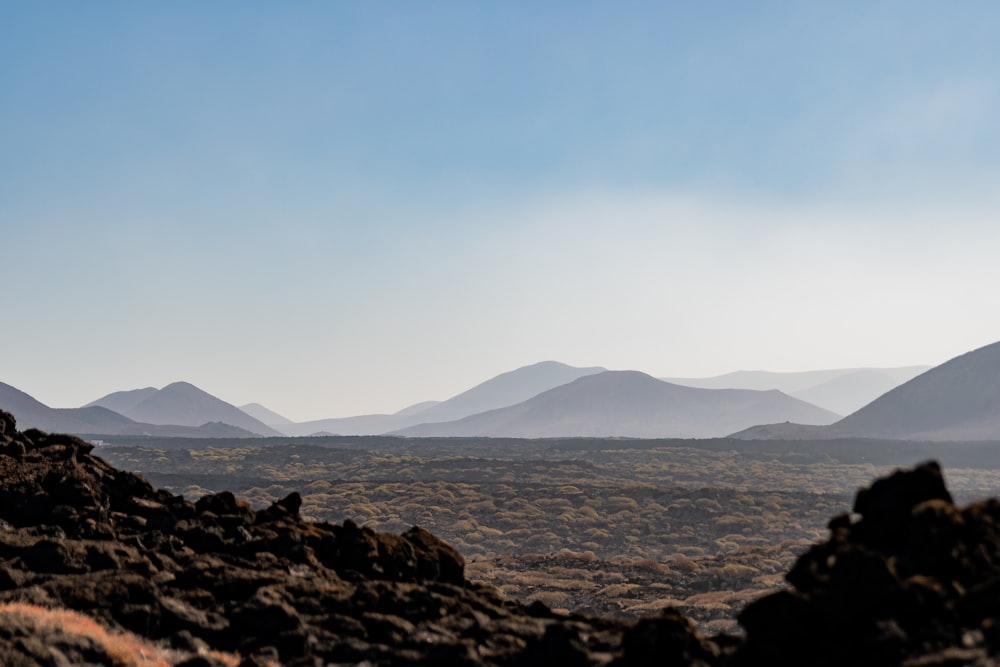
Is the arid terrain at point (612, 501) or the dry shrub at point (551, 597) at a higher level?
the arid terrain at point (612, 501)

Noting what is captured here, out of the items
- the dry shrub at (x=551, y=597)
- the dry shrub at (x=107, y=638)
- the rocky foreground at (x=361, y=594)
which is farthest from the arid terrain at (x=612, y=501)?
the dry shrub at (x=107, y=638)

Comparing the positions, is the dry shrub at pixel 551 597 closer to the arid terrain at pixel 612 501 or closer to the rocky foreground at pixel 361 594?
the arid terrain at pixel 612 501

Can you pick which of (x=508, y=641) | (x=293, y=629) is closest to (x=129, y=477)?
(x=293, y=629)

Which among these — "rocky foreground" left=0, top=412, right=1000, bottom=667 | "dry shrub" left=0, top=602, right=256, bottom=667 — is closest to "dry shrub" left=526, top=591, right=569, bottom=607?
"rocky foreground" left=0, top=412, right=1000, bottom=667

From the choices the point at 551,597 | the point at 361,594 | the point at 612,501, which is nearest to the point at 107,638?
the point at 361,594

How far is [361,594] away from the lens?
818 inches

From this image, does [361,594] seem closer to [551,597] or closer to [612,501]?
[551,597]

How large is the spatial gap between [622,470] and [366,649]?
131 m

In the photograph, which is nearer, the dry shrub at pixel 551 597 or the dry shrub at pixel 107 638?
the dry shrub at pixel 107 638

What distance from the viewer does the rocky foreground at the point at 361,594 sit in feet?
43.0

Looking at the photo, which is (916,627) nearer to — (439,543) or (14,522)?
(439,543)

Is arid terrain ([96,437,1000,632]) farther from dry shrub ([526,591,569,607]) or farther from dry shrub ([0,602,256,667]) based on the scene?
dry shrub ([0,602,256,667])

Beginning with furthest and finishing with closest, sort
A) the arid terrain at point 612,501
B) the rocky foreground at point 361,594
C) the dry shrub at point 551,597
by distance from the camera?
the arid terrain at point 612,501, the dry shrub at point 551,597, the rocky foreground at point 361,594

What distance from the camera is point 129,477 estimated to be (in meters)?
30.2
